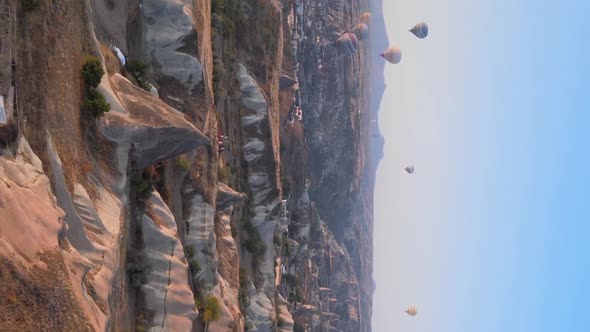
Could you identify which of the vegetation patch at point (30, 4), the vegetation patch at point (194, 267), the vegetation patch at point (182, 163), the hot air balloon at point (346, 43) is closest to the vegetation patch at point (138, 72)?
the vegetation patch at point (182, 163)

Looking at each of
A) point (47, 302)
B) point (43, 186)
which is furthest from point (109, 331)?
point (43, 186)

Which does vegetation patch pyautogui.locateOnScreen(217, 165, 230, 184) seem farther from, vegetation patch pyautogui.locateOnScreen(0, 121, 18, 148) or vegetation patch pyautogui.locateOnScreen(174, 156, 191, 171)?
vegetation patch pyautogui.locateOnScreen(0, 121, 18, 148)

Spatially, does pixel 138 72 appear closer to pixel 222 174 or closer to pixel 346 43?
pixel 222 174

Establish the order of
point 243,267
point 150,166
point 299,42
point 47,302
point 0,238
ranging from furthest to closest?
point 299,42 < point 243,267 < point 150,166 < point 47,302 < point 0,238

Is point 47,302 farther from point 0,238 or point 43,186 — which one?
point 43,186

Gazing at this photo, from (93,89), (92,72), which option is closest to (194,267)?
(93,89)

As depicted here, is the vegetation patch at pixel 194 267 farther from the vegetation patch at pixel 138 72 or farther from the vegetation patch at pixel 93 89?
the vegetation patch at pixel 93 89

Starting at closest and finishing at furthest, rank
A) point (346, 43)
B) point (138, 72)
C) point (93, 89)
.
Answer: point (93, 89), point (138, 72), point (346, 43)
